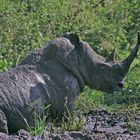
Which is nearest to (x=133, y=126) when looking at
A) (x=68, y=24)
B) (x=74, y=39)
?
(x=74, y=39)

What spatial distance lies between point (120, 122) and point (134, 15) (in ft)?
23.5

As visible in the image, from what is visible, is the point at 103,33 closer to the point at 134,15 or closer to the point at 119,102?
the point at 134,15

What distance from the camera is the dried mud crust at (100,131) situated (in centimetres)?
835

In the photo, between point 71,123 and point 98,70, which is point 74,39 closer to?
point 98,70

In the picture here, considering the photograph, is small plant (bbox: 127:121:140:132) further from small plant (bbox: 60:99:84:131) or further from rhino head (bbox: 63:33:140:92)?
small plant (bbox: 60:99:84:131)

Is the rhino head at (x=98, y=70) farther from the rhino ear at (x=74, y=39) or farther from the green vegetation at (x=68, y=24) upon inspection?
the green vegetation at (x=68, y=24)

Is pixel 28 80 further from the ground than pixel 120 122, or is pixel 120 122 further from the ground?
pixel 28 80

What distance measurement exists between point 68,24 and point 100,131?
23.8 feet

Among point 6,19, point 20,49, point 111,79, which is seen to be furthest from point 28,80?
point 6,19

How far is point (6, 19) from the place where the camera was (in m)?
15.9

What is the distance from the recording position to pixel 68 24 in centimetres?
1628

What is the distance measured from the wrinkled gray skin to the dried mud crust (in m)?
0.44

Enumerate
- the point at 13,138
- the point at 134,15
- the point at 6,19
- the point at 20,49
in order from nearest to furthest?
1. the point at 13,138
2. the point at 20,49
3. the point at 6,19
4. the point at 134,15

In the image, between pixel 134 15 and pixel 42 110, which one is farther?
pixel 134 15
